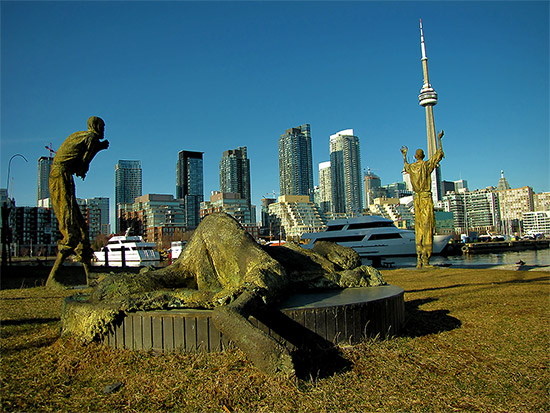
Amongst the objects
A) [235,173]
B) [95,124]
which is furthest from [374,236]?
[235,173]

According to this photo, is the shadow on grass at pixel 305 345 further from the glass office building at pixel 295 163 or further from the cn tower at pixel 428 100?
the glass office building at pixel 295 163

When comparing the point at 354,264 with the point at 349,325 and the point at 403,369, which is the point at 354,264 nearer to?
the point at 349,325

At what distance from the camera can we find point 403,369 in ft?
11.9

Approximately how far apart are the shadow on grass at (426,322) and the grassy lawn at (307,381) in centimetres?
4

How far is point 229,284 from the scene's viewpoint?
16.7ft

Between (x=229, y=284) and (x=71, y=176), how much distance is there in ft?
17.7

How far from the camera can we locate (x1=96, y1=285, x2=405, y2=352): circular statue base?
13.0 ft

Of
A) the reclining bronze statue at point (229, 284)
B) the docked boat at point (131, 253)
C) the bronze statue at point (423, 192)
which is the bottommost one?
the docked boat at point (131, 253)

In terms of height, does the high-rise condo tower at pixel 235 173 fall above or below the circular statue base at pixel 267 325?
above

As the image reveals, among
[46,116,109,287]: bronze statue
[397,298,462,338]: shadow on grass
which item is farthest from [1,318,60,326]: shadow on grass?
[397,298,462,338]: shadow on grass

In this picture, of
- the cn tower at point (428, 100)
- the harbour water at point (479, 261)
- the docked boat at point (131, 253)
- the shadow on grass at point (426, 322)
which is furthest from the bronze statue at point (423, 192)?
the cn tower at point (428, 100)

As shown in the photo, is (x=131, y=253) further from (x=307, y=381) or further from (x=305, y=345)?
(x=307, y=381)

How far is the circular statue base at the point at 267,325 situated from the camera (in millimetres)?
3967

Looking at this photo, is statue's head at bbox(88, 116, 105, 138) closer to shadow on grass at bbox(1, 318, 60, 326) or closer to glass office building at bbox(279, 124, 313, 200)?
shadow on grass at bbox(1, 318, 60, 326)
